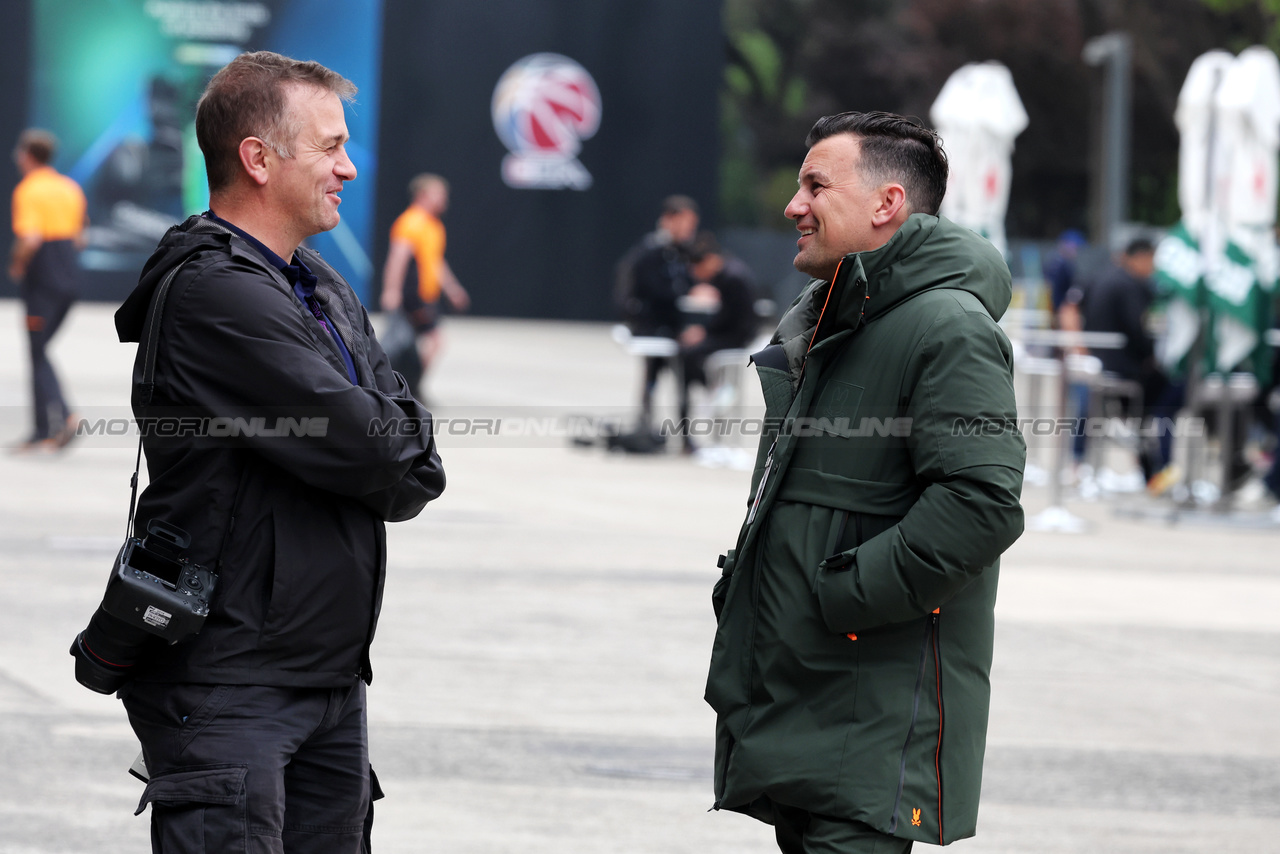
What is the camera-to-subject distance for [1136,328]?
1405cm

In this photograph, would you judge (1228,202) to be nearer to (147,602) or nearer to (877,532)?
(877,532)

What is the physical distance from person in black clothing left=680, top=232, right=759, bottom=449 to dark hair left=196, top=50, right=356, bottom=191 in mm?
12549

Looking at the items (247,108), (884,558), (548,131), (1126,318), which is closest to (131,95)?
(548,131)

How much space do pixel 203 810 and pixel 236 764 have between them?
3.6 inches

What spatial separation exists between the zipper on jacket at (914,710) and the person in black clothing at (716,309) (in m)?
12.4

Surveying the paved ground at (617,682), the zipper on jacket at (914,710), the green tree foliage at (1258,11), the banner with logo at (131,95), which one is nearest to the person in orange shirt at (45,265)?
the paved ground at (617,682)

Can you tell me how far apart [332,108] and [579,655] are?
4.59 metres

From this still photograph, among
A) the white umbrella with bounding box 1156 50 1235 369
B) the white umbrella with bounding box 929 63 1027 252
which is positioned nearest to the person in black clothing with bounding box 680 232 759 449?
the white umbrella with bounding box 929 63 1027 252

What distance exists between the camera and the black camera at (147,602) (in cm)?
280

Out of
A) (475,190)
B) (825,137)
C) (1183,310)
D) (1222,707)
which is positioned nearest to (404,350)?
(1183,310)

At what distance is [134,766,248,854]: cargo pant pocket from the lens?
2814 mm

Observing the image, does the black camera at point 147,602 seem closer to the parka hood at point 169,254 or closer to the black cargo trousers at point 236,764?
the black cargo trousers at point 236,764

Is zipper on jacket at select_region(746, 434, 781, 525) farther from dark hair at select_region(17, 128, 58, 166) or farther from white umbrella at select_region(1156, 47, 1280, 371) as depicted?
dark hair at select_region(17, 128, 58, 166)

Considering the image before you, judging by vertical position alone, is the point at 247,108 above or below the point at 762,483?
above
